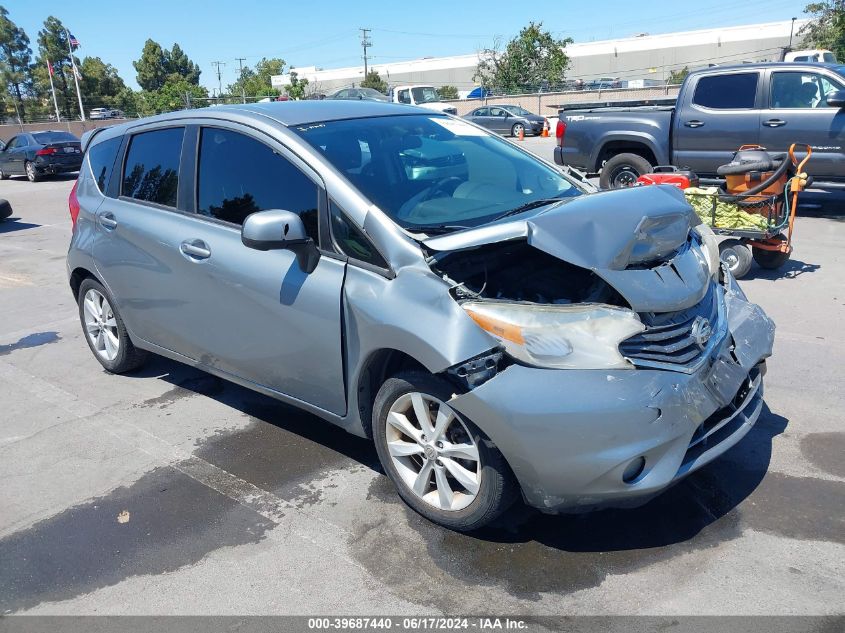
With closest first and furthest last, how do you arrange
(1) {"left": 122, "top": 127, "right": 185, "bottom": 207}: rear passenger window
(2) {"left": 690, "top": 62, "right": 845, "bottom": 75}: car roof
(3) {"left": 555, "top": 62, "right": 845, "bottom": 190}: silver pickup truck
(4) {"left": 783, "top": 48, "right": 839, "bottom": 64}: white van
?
1. (1) {"left": 122, "top": 127, "right": 185, "bottom": 207}: rear passenger window
2. (3) {"left": 555, "top": 62, "right": 845, "bottom": 190}: silver pickup truck
3. (2) {"left": 690, "top": 62, "right": 845, "bottom": 75}: car roof
4. (4) {"left": 783, "top": 48, "right": 839, "bottom": 64}: white van

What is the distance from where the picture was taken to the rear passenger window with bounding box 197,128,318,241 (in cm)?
376

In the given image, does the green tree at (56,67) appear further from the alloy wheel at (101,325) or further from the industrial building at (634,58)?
the alloy wheel at (101,325)

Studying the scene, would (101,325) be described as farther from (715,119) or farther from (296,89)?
(296,89)

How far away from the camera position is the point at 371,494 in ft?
12.1

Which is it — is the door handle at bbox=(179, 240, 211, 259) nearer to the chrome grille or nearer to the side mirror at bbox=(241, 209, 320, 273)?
the side mirror at bbox=(241, 209, 320, 273)

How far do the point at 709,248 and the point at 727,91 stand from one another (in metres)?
7.83

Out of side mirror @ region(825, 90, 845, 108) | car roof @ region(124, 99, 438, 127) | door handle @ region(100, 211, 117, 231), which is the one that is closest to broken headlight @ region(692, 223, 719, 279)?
car roof @ region(124, 99, 438, 127)

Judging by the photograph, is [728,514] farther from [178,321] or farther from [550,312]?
[178,321]

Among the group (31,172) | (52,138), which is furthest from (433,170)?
(52,138)

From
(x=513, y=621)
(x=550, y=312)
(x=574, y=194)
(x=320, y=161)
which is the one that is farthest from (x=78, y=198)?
(x=513, y=621)

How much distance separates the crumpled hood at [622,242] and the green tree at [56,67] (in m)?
72.0

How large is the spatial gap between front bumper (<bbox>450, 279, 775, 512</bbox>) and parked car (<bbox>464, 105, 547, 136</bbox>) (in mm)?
29418

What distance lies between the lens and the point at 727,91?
10.5m

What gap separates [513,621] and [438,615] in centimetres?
29
